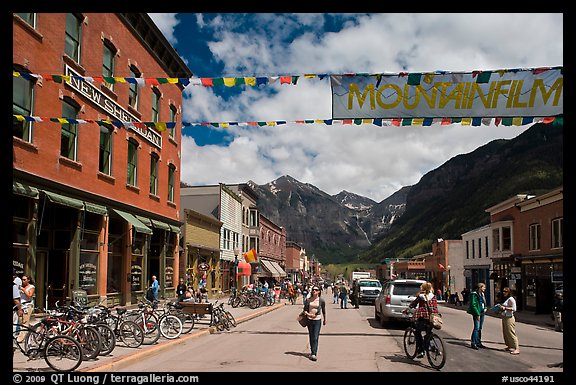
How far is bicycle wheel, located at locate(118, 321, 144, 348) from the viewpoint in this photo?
14.5 metres

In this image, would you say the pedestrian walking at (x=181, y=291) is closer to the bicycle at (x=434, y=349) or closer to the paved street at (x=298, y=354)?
the paved street at (x=298, y=354)

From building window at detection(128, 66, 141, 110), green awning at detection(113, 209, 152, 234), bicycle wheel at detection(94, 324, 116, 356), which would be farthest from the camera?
building window at detection(128, 66, 141, 110)

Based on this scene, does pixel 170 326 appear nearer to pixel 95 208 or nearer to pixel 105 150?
pixel 95 208

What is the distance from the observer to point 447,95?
1435cm

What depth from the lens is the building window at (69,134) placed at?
20.6 metres

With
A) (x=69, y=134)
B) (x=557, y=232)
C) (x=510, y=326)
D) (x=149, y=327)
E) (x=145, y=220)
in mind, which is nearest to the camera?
(x=510, y=326)

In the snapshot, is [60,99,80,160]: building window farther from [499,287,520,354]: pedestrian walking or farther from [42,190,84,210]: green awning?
[499,287,520,354]: pedestrian walking

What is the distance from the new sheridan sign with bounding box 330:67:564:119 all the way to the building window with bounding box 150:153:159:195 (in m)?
18.3

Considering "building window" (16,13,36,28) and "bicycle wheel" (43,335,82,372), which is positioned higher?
"building window" (16,13,36,28)

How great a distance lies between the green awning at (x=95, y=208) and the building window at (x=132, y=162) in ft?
13.0

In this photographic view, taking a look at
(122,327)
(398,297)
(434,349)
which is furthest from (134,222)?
(434,349)

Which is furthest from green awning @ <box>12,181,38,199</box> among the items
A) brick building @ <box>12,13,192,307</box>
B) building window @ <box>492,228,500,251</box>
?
building window @ <box>492,228,500,251</box>

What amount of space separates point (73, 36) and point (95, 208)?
6.74 meters

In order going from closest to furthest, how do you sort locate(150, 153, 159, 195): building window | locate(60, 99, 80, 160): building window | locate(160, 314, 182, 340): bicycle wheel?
1. locate(160, 314, 182, 340): bicycle wheel
2. locate(60, 99, 80, 160): building window
3. locate(150, 153, 159, 195): building window
